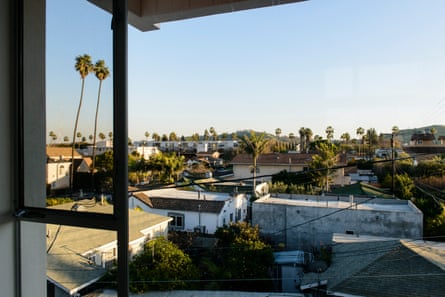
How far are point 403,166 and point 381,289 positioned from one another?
865 mm

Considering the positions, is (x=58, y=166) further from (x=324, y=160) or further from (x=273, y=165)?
(x=324, y=160)

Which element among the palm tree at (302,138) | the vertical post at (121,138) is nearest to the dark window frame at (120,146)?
the vertical post at (121,138)

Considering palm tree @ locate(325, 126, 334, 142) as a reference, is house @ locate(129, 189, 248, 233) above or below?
below

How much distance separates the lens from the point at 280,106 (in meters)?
1.76

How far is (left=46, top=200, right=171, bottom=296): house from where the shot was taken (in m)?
0.84

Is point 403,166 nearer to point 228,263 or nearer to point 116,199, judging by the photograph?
point 116,199

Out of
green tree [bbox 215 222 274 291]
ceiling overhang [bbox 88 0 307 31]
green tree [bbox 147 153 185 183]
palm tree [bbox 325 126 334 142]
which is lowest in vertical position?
green tree [bbox 215 222 274 291]

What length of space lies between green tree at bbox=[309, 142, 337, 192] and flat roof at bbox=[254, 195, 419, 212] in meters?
0.24

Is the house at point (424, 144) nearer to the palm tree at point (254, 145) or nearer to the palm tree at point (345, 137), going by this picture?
the palm tree at point (345, 137)

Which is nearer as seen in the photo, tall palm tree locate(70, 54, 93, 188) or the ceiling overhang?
tall palm tree locate(70, 54, 93, 188)

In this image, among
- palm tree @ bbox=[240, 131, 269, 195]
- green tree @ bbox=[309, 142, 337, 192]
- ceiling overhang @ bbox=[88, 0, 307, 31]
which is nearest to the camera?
ceiling overhang @ bbox=[88, 0, 307, 31]

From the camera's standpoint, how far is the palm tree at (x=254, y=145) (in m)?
1.52

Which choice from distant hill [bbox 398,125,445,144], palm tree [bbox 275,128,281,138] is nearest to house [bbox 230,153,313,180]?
palm tree [bbox 275,128,281,138]

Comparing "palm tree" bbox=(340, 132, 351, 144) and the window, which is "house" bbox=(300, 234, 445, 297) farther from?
the window
